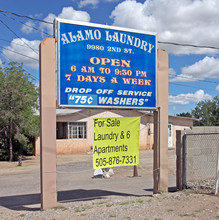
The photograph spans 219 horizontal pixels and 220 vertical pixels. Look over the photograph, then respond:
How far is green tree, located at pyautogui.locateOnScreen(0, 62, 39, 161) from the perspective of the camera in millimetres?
19750

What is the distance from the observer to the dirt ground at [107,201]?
6355 millimetres

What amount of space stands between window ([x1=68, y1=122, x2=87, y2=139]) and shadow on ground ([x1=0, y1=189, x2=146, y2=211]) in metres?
15.1

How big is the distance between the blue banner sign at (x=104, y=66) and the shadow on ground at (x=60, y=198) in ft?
9.63

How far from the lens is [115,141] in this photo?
8.10 meters

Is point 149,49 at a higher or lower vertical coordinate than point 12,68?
lower

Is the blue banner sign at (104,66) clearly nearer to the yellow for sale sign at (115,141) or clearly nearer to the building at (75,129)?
the yellow for sale sign at (115,141)

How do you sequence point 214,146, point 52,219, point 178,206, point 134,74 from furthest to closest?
point 214,146 < point 134,74 < point 178,206 < point 52,219

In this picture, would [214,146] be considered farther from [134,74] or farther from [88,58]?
[88,58]

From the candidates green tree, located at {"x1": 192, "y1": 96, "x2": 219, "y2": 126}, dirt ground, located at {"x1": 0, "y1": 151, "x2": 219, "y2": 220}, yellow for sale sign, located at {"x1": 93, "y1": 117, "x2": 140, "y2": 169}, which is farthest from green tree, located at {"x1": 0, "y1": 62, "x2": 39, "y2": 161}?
green tree, located at {"x1": 192, "y1": 96, "x2": 219, "y2": 126}

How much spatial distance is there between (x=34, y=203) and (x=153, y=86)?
15.2 feet

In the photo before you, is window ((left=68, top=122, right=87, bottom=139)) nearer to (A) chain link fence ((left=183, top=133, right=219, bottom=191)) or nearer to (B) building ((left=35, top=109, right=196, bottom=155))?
(B) building ((left=35, top=109, right=196, bottom=155))

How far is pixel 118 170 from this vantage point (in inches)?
575

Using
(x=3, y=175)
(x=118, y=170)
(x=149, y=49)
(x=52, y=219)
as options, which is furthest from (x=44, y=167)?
(x=3, y=175)

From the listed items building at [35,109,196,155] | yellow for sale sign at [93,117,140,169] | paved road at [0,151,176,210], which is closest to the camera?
yellow for sale sign at [93,117,140,169]
